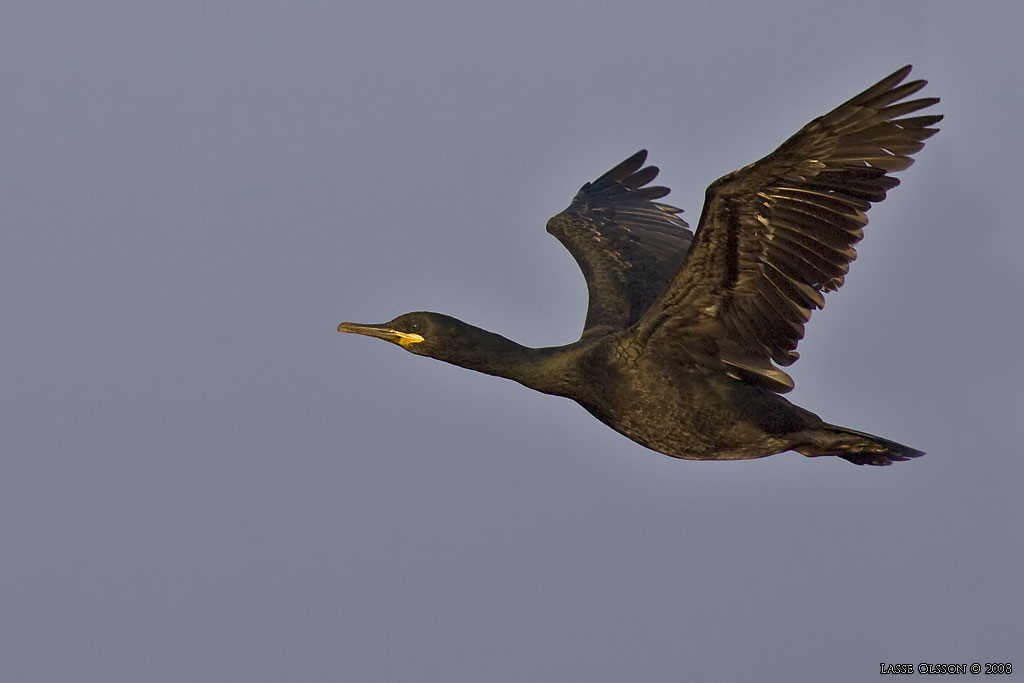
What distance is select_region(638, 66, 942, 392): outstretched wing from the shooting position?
8.09 metres

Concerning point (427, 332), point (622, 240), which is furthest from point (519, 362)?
point (622, 240)

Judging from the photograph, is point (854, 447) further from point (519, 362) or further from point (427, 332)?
point (427, 332)

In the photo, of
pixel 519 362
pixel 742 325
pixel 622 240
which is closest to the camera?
pixel 742 325

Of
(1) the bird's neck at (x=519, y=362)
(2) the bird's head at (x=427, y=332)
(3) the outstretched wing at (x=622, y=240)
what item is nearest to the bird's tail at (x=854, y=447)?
(1) the bird's neck at (x=519, y=362)

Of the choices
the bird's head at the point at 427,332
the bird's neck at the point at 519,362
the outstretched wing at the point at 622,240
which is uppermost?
the outstretched wing at the point at 622,240

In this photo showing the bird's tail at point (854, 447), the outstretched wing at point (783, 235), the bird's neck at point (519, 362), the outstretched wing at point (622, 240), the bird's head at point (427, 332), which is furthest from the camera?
the outstretched wing at point (622, 240)

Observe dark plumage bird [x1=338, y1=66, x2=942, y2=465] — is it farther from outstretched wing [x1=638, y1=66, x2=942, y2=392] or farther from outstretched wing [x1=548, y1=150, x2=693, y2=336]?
outstretched wing [x1=548, y1=150, x2=693, y2=336]

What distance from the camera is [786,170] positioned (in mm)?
8203

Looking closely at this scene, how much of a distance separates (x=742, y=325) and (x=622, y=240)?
2.82m

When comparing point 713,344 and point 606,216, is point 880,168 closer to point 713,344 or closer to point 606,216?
point 713,344

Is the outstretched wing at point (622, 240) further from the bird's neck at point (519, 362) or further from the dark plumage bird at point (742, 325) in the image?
the bird's neck at point (519, 362)

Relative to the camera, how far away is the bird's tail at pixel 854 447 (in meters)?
9.10

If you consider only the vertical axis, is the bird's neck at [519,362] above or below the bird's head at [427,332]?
below

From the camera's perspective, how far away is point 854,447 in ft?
30.2
